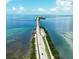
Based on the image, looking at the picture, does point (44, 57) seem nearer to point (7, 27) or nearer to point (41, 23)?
point (41, 23)

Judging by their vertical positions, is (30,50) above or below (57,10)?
below

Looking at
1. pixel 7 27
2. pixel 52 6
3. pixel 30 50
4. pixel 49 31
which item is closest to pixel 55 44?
pixel 49 31

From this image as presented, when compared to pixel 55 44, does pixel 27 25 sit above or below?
above

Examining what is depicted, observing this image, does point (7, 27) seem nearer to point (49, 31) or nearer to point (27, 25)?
point (27, 25)

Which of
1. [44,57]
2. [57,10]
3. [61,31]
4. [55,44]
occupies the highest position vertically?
[57,10]

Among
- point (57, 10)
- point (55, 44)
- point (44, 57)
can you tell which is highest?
point (57, 10)
